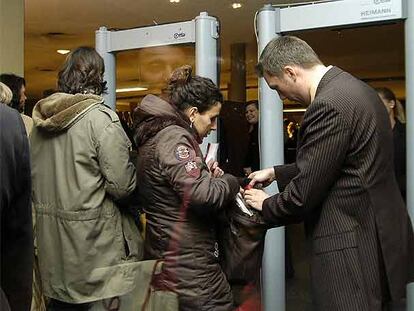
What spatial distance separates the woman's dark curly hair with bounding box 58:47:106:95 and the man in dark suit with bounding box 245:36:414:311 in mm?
932

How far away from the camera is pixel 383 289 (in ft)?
6.75

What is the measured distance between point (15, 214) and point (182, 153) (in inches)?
34.3

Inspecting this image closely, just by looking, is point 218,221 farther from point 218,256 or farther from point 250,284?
point 250,284

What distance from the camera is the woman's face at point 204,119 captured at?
2.41 meters

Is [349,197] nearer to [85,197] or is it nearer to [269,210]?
[269,210]

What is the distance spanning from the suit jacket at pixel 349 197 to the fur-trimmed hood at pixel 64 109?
975 millimetres

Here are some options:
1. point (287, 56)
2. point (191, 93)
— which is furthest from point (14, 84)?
point (287, 56)

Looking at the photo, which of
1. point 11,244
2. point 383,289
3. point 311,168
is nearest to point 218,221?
point 311,168

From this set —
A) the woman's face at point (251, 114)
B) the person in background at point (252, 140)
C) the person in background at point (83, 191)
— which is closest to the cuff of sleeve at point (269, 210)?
the person in background at point (83, 191)

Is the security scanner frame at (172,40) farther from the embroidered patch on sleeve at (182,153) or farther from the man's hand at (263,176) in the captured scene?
the embroidered patch on sleeve at (182,153)

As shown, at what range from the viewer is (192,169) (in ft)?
7.19

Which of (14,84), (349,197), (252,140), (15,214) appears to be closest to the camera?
(15,214)

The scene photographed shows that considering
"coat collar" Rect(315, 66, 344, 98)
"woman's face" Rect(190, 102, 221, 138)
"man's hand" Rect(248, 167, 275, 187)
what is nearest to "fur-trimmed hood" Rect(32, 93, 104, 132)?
"woman's face" Rect(190, 102, 221, 138)

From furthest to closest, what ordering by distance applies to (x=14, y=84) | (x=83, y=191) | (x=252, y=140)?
(x=252, y=140)
(x=14, y=84)
(x=83, y=191)
